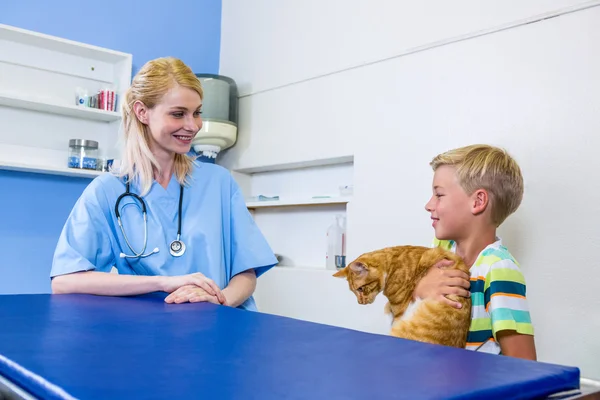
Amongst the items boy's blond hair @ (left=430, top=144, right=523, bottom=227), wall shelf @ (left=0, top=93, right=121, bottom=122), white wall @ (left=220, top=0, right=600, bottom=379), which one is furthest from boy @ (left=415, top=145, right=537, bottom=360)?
wall shelf @ (left=0, top=93, right=121, bottom=122)

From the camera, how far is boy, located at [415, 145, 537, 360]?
1.16 metres

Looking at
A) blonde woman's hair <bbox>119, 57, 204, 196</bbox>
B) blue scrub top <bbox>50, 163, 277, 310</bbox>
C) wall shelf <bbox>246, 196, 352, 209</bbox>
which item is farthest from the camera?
wall shelf <bbox>246, 196, 352, 209</bbox>

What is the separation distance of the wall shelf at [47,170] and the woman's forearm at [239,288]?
1416mm

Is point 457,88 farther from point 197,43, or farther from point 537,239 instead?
point 197,43

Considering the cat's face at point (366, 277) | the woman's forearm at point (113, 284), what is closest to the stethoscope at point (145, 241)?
the woman's forearm at point (113, 284)

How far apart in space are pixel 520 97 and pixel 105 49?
1.89 meters

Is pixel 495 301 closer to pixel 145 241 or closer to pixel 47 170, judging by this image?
pixel 145 241

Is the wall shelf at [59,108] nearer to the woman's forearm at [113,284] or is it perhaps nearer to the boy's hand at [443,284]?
the woman's forearm at [113,284]

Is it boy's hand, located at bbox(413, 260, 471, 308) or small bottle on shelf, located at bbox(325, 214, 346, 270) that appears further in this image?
small bottle on shelf, located at bbox(325, 214, 346, 270)

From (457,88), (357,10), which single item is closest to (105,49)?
(357,10)

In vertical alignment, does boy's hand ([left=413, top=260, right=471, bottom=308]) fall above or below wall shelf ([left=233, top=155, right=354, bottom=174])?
below

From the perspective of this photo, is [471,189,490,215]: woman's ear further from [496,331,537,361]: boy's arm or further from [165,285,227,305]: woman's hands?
[165,285,227,305]: woman's hands

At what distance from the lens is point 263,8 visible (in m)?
3.13

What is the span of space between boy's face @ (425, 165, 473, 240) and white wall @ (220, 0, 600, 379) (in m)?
0.66
